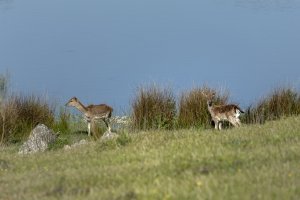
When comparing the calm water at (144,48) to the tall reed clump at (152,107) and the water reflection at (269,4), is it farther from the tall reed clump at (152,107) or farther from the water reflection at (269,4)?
the tall reed clump at (152,107)

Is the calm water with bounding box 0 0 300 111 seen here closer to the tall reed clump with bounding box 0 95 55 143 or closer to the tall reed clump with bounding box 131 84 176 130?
the tall reed clump with bounding box 0 95 55 143

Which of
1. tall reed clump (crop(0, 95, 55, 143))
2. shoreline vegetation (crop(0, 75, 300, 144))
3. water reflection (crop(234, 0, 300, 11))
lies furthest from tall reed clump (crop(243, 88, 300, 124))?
water reflection (crop(234, 0, 300, 11))

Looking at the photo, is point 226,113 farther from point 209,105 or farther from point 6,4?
point 6,4

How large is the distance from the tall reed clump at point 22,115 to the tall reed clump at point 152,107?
2.41m

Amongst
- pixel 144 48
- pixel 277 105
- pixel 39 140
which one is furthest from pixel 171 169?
pixel 144 48

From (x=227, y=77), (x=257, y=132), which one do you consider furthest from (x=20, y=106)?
(x=227, y=77)

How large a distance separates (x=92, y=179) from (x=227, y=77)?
19.4m

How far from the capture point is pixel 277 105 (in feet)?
52.7

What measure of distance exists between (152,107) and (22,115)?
11.1 ft

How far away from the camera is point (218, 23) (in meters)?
38.2

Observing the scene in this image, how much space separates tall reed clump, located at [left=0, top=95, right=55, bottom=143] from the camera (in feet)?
51.7

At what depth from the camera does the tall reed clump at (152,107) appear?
626 inches

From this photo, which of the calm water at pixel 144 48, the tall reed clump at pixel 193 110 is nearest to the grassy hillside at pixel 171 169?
the tall reed clump at pixel 193 110

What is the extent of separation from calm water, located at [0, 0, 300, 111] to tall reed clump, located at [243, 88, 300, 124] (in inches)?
110
